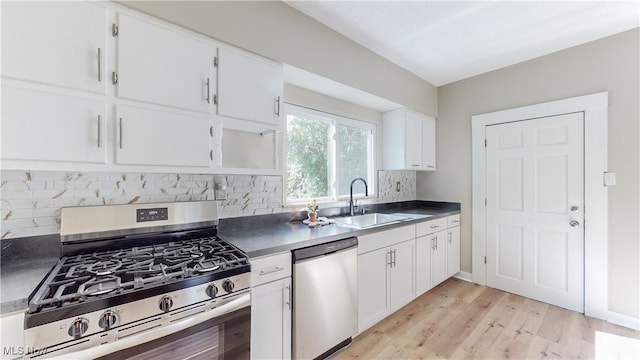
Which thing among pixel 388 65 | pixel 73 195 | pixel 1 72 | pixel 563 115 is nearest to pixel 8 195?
pixel 73 195

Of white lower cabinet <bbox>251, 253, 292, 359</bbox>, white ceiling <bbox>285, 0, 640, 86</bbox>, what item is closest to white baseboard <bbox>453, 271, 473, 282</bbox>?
white ceiling <bbox>285, 0, 640, 86</bbox>

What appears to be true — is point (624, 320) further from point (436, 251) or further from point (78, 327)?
point (78, 327)

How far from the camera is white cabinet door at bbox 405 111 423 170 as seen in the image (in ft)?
10.4

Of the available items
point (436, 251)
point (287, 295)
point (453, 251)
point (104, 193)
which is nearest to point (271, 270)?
point (287, 295)

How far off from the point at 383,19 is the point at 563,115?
2.14m

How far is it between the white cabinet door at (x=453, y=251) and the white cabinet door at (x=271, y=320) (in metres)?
2.34

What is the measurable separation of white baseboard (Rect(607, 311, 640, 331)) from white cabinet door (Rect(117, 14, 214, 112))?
12.6 feet

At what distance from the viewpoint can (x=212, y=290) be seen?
47.4 inches

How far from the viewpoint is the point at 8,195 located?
1274 millimetres

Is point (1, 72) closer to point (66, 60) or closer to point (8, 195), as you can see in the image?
point (66, 60)

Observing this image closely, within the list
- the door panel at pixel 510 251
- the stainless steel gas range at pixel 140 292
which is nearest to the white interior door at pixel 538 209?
the door panel at pixel 510 251

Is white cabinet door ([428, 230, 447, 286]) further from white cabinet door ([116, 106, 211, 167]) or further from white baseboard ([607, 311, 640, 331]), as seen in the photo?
white cabinet door ([116, 106, 211, 167])

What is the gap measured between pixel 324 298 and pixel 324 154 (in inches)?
60.4

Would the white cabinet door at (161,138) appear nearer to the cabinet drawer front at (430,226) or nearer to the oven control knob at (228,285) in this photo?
the oven control knob at (228,285)
